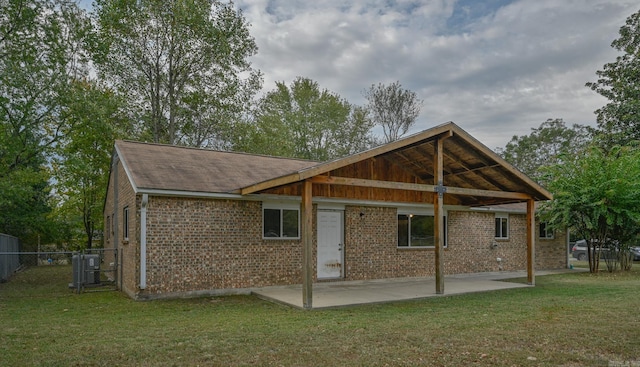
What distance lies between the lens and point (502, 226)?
1622 centimetres

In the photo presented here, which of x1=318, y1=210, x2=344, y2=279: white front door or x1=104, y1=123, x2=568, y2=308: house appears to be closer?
x1=104, y1=123, x2=568, y2=308: house

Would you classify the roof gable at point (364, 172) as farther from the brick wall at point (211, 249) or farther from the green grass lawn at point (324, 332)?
the green grass lawn at point (324, 332)

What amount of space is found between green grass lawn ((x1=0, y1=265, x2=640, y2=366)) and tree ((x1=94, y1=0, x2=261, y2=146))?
16.3 meters

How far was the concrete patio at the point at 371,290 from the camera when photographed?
922 cm

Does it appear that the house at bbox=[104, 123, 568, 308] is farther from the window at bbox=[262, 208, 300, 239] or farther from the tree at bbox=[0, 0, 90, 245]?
the tree at bbox=[0, 0, 90, 245]

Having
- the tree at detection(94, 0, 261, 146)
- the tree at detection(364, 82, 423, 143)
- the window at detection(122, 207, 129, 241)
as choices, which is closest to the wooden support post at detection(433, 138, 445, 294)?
the window at detection(122, 207, 129, 241)

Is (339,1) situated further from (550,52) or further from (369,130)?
(369,130)

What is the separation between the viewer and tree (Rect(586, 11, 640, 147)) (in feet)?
80.2

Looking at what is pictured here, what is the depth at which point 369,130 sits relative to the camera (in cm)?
3441

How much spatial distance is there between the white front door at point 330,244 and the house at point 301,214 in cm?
3

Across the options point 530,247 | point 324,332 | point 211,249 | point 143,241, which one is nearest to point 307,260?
point 324,332

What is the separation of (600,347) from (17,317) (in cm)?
912

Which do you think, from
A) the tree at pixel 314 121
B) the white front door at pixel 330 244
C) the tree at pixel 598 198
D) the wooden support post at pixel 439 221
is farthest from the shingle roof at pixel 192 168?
the tree at pixel 314 121

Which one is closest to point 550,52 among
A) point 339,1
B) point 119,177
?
point 339,1
